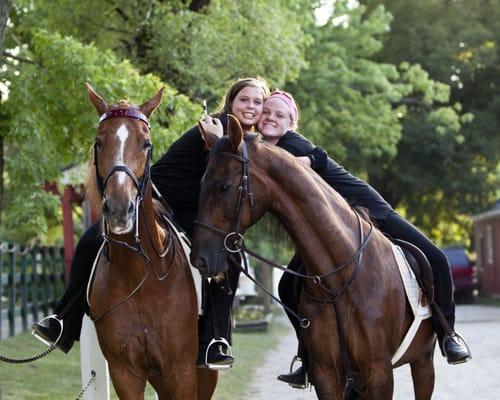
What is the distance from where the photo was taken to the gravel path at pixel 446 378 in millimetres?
12445

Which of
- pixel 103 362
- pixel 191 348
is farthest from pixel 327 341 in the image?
pixel 103 362

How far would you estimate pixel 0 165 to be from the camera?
50.3 feet

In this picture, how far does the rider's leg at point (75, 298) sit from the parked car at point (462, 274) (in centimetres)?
3114

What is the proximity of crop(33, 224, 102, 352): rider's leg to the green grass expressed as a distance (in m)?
3.98

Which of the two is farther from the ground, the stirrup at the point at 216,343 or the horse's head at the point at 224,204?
the horse's head at the point at 224,204

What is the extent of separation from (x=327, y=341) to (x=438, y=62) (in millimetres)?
33450

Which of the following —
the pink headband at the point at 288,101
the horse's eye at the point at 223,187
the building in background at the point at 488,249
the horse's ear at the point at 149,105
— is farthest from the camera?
the building in background at the point at 488,249

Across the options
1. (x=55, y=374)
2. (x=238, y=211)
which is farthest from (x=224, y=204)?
(x=55, y=374)

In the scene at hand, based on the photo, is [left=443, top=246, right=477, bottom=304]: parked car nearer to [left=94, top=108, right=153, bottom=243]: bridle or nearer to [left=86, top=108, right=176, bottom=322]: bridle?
[left=86, top=108, right=176, bottom=322]: bridle

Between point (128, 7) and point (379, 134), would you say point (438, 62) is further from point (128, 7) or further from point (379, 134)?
point (128, 7)

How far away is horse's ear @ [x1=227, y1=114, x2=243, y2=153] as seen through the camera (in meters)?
6.73

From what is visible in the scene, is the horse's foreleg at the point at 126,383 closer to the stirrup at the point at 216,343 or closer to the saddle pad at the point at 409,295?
the stirrup at the point at 216,343

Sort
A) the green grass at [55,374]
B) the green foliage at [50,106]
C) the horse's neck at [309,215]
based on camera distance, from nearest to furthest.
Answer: the horse's neck at [309,215]
the green grass at [55,374]
the green foliage at [50,106]

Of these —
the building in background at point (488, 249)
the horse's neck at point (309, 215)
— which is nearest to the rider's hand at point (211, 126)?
the horse's neck at point (309, 215)
